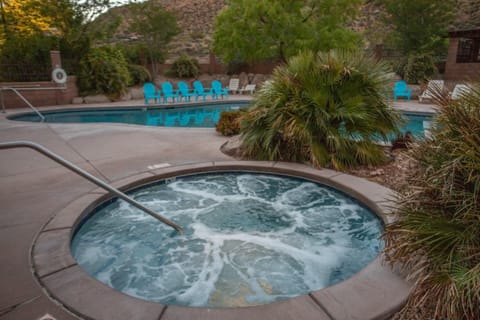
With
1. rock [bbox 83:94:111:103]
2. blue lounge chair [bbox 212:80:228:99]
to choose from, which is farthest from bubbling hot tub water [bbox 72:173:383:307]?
rock [bbox 83:94:111:103]

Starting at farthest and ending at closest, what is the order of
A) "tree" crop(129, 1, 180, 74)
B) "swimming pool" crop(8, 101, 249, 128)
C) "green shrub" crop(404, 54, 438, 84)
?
"tree" crop(129, 1, 180, 74) → "green shrub" crop(404, 54, 438, 84) → "swimming pool" crop(8, 101, 249, 128)

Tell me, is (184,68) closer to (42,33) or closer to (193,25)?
(42,33)

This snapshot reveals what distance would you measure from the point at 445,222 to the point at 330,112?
3129mm

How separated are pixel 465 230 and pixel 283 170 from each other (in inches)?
120

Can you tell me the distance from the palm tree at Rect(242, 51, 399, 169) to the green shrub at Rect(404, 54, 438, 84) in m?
12.0

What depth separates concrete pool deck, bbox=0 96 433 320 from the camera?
6.55 feet

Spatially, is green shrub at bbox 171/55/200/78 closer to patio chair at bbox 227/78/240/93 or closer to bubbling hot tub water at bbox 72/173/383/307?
patio chair at bbox 227/78/240/93

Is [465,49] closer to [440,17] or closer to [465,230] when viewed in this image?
[440,17]

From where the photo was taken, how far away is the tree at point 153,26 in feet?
61.1

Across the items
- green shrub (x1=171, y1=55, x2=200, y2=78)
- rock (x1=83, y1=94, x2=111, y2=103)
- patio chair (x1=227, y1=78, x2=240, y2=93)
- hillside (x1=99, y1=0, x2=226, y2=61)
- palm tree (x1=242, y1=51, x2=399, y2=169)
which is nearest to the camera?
palm tree (x1=242, y1=51, x2=399, y2=169)

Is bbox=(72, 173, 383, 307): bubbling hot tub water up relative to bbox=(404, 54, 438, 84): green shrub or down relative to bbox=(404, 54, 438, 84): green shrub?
down

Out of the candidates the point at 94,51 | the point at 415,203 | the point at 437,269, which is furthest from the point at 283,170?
the point at 94,51

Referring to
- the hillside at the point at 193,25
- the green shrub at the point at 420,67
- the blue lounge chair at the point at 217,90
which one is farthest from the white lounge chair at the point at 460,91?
the hillside at the point at 193,25

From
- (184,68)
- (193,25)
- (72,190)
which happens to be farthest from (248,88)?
(193,25)
